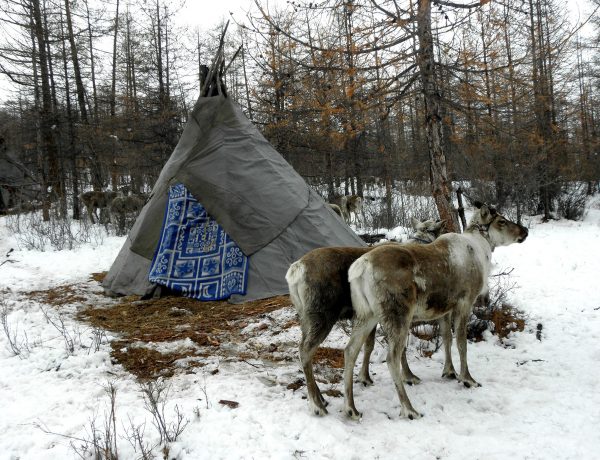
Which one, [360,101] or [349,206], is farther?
[349,206]

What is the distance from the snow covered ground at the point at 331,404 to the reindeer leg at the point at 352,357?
0.10 meters

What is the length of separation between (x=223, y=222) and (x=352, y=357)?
169 inches

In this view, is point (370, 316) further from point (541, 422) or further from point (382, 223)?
point (382, 223)

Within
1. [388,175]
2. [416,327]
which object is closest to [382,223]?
[388,175]

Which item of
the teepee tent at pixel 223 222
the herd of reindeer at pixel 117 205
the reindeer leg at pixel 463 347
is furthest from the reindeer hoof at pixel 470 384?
the herd of reindeer at pixel 117 205

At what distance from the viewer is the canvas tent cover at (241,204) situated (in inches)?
278

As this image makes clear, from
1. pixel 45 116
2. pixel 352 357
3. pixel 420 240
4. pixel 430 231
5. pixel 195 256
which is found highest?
pixel 45 116

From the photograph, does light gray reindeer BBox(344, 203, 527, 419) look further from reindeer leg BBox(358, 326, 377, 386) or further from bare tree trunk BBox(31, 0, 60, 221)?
bare tree trunk BBox(31, 0, 60, 221)

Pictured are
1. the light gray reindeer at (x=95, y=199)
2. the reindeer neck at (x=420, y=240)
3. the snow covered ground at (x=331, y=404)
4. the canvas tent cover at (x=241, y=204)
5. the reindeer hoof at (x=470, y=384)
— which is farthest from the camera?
the light gray reindeer at (x=95, y=199)

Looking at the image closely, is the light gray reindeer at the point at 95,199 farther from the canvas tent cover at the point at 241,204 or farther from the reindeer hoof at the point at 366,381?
the reindeer hoof at the point at 366,381

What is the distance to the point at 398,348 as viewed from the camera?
3.44 meters

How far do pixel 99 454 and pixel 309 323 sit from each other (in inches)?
70.9

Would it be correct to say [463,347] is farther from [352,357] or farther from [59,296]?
[59,296]

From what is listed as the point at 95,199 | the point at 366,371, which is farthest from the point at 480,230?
the point at 95,199
